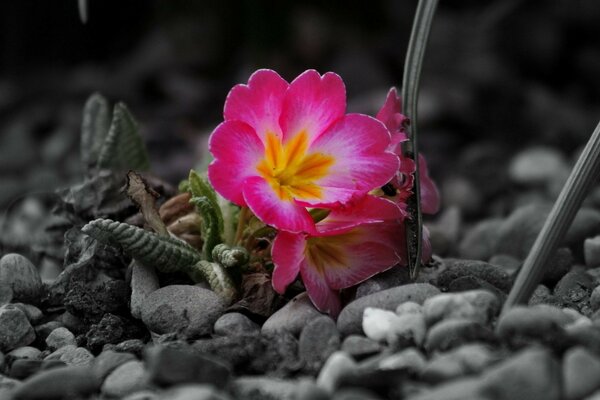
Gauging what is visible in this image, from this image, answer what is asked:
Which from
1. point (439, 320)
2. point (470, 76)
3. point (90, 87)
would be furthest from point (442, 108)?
point (439, 320)

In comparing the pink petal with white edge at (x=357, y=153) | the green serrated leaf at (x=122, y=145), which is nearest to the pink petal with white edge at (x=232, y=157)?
the pink petal with white edge at (x=357, y=153)

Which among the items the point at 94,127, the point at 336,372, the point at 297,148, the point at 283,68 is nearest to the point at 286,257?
the point at 297,148

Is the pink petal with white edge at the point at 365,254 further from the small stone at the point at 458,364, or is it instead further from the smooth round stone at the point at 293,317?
the small stone at the point at 458,364

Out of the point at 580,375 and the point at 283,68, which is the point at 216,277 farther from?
the point at 283,68

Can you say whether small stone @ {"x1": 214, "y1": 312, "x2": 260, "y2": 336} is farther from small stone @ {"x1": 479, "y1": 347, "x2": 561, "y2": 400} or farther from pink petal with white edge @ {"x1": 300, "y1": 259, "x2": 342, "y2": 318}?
small stone @ {"x1": 479, "y1": 347, "x2": 561, "y2": 400}

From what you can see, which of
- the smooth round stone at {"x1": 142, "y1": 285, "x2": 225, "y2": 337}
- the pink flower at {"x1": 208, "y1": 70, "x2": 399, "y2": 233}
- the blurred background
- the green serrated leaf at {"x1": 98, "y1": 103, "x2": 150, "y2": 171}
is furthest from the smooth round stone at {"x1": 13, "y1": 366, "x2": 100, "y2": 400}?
the blurred background

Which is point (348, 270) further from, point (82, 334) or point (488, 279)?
point (82, 334)
